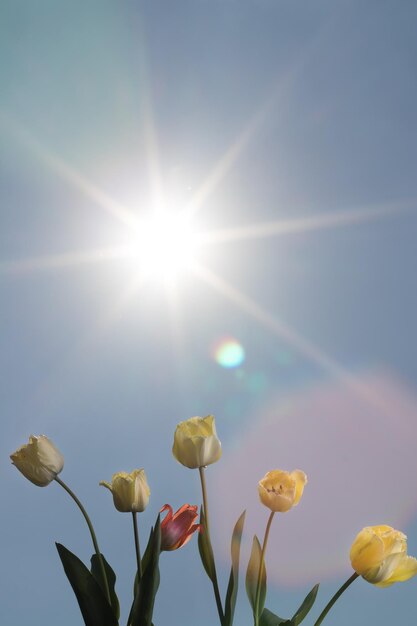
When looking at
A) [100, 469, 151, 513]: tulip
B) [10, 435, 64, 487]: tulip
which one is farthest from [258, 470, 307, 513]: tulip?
[10, 435, 64, 487]: tulip

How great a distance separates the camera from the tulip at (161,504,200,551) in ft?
6.15

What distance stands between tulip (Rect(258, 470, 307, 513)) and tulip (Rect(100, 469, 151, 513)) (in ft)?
1.13

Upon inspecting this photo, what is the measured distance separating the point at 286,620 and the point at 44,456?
79 centimetres

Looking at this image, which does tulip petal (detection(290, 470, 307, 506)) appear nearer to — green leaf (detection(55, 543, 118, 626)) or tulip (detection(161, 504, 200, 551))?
tulip (detection(161, 504, 200, 551))

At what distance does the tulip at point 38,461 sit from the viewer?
1865mm

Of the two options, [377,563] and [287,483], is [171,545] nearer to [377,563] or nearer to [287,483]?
[287,483]

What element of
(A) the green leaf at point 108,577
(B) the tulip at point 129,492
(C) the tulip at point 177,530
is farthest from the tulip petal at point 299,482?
(A) the green leaf at point 108,577

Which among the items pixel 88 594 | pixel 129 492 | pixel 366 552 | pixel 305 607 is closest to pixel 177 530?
pixel 129 492

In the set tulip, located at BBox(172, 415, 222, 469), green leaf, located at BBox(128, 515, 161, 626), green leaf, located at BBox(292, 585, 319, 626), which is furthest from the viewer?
tulip, located at BBox(172, 415, 222, 469)

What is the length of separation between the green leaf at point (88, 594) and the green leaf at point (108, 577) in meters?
0.03

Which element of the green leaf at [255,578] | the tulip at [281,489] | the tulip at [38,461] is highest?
the tulip at [281,489]

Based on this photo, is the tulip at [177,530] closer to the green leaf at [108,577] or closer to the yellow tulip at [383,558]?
the green leaf at [108,577]

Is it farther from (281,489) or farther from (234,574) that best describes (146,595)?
(281,489)

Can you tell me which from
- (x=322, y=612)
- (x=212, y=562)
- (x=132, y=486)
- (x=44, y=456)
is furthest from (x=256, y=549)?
(x=44, y=456)
